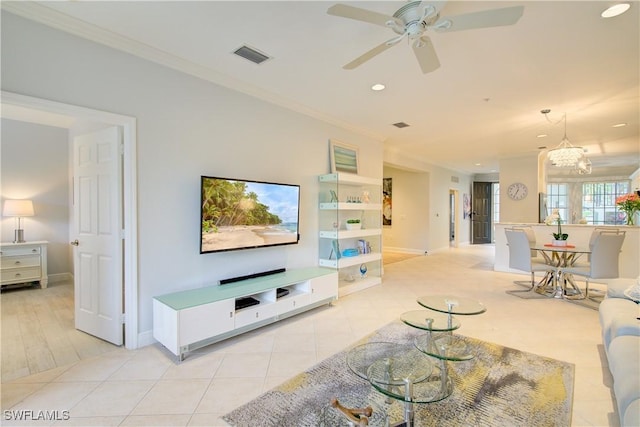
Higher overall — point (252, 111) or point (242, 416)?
point (252, 111)

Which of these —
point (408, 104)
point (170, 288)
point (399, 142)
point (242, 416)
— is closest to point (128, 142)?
point (170, 288)

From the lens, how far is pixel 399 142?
6.43 meters

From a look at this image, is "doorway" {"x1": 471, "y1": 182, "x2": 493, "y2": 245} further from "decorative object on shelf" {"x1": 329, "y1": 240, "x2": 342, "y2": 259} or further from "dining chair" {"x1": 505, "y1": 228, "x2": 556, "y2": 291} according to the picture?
"decorative object on shelf" {"x1": 329, "y1": 240, "x2": 342, "y2": 259}

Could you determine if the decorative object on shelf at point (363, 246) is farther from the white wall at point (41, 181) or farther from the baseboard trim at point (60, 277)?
the white wall at point (41, 181)

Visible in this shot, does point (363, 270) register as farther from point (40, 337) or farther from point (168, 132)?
point (40, 337)

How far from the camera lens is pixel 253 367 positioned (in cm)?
250

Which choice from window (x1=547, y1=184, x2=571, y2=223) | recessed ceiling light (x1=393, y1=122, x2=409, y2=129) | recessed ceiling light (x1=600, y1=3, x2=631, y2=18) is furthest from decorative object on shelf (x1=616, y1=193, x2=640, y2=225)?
window (x1=547, y1=184, x2=571, y2=223)

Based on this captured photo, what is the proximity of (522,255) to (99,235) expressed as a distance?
5.69m

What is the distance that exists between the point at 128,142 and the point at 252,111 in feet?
4.75

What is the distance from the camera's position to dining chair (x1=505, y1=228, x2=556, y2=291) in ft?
15.3

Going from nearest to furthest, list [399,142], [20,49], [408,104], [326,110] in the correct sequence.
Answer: [20,49], [408,104], [326,110], [399,142]

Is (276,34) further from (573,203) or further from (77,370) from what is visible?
(573,203)

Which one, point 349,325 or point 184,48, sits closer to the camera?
point 184,48

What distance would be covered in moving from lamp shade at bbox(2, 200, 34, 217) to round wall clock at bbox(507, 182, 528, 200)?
33.2 feet
